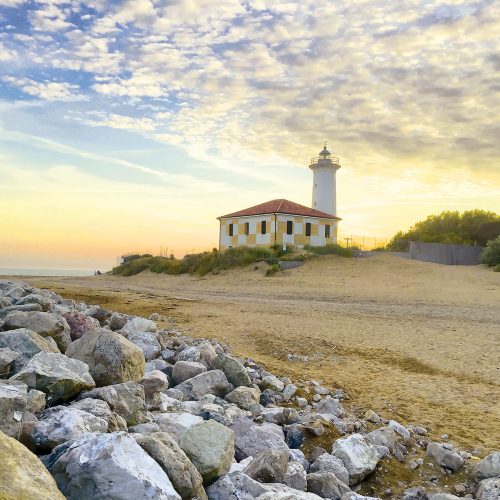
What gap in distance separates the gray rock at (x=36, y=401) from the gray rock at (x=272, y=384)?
3377 mm

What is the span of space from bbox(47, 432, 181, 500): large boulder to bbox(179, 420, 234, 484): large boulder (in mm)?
547

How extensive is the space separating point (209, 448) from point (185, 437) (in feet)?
0.69

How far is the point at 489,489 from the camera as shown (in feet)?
13.0

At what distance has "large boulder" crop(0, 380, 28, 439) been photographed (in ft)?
10.1

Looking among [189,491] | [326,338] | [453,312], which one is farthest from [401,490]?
[453,312]

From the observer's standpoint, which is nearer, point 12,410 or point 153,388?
point 12,410

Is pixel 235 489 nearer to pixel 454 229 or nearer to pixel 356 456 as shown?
pixel 356 456

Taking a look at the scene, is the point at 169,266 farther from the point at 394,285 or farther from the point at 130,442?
the point at 130,442

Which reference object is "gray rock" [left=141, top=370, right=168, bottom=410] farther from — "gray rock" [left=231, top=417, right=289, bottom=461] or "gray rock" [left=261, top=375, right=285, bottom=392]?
"gray rock" [left=261, top=375, right=285, bottom=392]

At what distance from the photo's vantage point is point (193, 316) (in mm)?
14156

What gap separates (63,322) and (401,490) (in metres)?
4.19

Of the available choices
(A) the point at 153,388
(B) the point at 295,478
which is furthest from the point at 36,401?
(B) the point at 295,478

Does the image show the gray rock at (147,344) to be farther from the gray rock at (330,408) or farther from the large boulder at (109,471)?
the large boulder at (109,471)

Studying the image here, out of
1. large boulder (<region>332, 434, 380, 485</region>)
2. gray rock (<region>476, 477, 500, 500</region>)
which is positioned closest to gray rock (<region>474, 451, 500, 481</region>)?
gray rock (<region>476, 477, 500, 500</region>)
